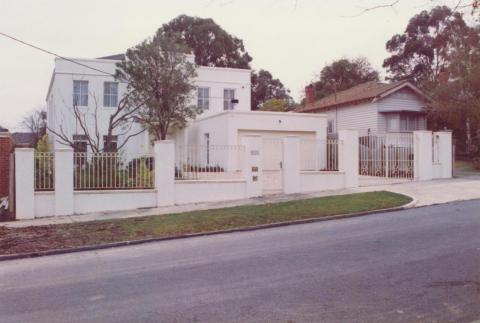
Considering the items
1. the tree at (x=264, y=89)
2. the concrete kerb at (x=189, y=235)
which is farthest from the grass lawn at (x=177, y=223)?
the tree at (x=264, y=89)

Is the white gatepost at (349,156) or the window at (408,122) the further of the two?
the window at (408,122)

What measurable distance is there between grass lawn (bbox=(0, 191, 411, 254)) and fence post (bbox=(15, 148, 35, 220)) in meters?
1.72

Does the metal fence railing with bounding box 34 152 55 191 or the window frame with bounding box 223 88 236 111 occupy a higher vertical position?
the window frame with bounding box 223 88 236 111

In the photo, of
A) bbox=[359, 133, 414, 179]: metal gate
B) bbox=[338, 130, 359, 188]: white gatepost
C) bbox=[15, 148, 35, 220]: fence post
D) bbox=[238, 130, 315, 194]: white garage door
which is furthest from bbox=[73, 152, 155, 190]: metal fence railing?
bbox=[359, 133, 414, 179]: metal gate

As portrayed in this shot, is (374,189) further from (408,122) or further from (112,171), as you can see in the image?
(408,122)

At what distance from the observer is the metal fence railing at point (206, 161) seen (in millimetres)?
15633

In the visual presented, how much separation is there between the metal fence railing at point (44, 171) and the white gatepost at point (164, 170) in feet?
10.2

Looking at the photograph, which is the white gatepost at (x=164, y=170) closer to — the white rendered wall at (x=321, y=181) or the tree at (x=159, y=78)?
the white rendered wall at (x=321, y=181)

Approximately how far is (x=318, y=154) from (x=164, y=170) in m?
5.82

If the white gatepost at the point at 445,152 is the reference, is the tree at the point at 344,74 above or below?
above

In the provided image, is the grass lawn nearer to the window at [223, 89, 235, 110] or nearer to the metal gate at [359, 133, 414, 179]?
the metal gate at [359, 133, 414, 179]

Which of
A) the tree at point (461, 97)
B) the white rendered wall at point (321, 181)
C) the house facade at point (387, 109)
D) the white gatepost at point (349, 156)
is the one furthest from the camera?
the house facade at point (387, 109)

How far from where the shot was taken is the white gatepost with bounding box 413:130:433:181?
63.6ft

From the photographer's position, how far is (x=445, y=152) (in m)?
20.2
